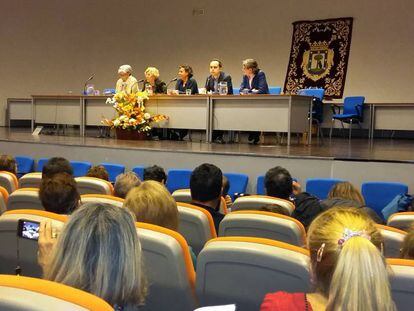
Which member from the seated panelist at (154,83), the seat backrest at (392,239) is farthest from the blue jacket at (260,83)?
the seat backrest at (392,239)

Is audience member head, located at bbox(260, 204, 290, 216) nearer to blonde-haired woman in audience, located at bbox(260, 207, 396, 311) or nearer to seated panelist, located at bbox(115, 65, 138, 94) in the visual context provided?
blonde-haired woman in audience, located at bbox(260, 207, 396, 311)

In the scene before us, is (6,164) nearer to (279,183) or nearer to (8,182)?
(8,182)

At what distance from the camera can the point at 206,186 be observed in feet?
9.15

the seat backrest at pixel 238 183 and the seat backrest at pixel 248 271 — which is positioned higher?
the seat backrest at pixel 248 271

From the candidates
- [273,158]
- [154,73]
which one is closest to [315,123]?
[154,73]

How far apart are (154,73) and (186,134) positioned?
1330 mm

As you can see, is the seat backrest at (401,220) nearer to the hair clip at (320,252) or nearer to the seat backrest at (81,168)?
the hair clip at (320,252)

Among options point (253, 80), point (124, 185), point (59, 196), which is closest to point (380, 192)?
point (124, 185)

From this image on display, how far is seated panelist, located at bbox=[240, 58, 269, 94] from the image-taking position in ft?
24.2

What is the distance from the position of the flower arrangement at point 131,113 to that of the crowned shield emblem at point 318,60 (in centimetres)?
507

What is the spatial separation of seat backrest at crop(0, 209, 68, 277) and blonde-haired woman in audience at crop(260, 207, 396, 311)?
1.11 m

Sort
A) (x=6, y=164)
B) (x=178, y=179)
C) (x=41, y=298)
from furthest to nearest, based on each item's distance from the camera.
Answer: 1. (x=178, y=179)
2. (x=6, y=164)
3. (x=41, y=298)

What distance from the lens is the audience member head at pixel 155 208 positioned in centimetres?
200

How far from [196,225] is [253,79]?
5.55 metres
